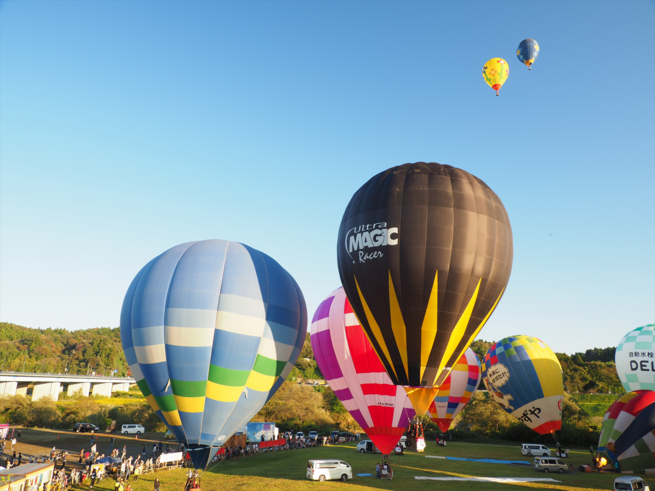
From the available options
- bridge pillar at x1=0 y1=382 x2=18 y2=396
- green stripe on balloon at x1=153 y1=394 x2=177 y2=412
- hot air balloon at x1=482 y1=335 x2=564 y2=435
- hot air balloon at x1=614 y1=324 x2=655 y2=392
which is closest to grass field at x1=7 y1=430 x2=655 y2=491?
hot air balloon at x1=482 y1=335 x2=564 y2=435

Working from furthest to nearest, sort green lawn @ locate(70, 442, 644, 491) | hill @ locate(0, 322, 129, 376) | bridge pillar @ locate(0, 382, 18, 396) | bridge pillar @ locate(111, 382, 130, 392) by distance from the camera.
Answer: hill @ locate(0, 322, 129, 376) → bridge pillar @ locate(111, 382, 130, 392) → bridge pillar @ locate(0, 382, 18, 396) → green lawn @ locate(70, 442, 644, 491)

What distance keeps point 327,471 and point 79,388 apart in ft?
213

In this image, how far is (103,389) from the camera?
241 ft

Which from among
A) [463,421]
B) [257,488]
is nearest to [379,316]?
[257,488]

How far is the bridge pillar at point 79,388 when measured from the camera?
219ft

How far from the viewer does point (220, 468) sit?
22.0 metres

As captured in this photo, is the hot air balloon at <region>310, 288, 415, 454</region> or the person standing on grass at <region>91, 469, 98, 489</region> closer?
the person standing on grass at <region>91, 469, 98, 489</region>

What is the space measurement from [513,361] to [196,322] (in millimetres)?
20026

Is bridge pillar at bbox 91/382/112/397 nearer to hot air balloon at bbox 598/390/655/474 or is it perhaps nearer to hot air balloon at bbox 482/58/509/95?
hot air balloon at bbox 482/58/509/95

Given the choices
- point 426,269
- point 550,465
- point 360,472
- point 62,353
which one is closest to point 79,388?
point 62,353

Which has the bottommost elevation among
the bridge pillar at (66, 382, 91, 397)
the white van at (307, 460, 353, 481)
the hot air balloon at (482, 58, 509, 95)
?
the bridge pillar at (66, 382, 91, 397)

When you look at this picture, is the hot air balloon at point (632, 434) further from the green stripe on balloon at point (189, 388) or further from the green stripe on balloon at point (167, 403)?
the green stripe on balloon at point (167, 403)

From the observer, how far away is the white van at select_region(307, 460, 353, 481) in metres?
18.1

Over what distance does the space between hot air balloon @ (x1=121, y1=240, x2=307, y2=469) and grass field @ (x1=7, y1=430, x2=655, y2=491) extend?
4.11 m
